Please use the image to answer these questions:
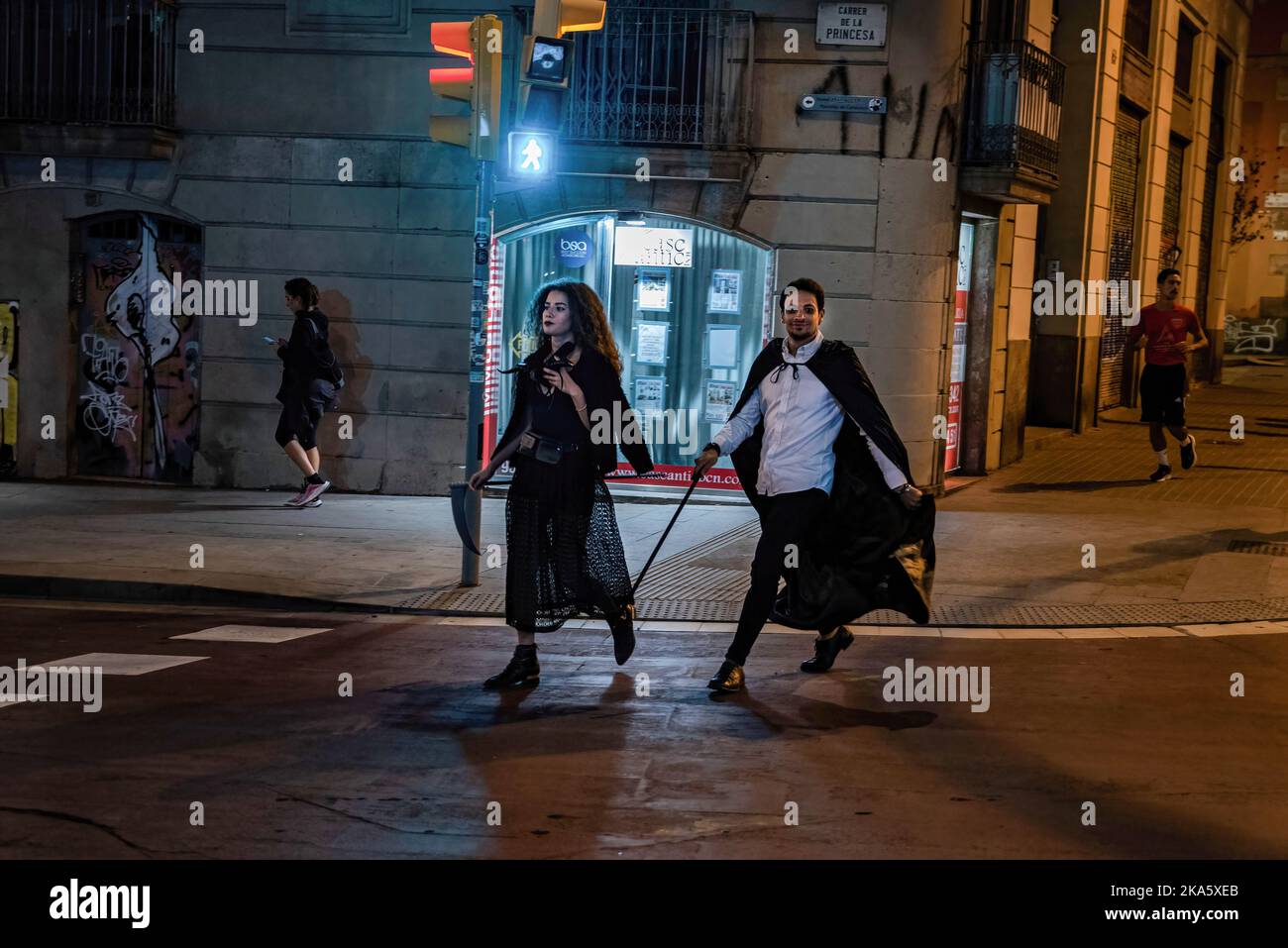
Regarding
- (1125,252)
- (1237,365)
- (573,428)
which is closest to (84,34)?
(573,428)

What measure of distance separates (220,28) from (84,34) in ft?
4.04

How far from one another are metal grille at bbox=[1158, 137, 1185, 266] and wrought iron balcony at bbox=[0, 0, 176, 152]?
53.4 ft

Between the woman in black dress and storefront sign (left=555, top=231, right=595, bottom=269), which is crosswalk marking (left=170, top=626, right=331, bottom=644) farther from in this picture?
storefront sign (left=555, top=231, right=595, bottom=269)

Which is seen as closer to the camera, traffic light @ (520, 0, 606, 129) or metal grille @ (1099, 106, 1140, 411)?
traffic light @ (520, 0, 606, 129)

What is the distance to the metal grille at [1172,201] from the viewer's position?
2564 centimetres

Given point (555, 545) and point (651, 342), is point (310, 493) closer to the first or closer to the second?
point (651, 342)

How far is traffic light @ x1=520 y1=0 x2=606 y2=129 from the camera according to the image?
33.9 feet

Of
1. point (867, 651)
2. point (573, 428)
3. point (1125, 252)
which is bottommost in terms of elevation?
point (867, 651)

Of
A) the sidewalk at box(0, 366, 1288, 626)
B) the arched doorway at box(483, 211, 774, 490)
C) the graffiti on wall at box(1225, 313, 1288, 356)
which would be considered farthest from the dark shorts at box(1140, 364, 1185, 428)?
the graffiti on wall at box(1225, 313, 1288, 356)

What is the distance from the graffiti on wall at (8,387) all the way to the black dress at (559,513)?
897cm

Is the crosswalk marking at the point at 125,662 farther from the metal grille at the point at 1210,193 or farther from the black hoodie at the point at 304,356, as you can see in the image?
the metal grille at the point at 1210,193

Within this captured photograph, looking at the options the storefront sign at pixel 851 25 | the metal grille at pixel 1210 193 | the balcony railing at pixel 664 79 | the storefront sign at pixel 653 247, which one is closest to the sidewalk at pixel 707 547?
the storefront sign at pixel 653 247
